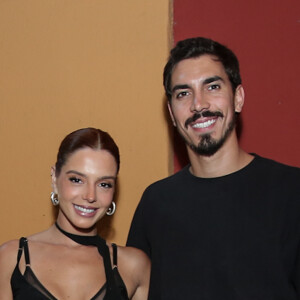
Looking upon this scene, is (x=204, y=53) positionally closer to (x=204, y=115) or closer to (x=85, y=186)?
(x=204, y=115)

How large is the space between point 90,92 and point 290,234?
1.17 m

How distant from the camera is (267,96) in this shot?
245 cm

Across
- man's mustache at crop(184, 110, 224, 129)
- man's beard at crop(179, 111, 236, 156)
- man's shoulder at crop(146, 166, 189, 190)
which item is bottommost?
man's shoulder at crop(146, 166, 189, 190)

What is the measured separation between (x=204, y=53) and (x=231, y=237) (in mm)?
715

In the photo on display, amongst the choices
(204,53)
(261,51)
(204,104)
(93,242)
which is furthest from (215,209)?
(261,51)

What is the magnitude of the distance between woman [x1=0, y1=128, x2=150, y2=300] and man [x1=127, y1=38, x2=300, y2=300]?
0.61ft

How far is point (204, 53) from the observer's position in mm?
2055

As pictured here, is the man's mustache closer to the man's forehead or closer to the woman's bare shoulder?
the man's forehead

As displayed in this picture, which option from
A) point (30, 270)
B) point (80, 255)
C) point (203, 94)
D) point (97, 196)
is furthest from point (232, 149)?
point (30, 270)

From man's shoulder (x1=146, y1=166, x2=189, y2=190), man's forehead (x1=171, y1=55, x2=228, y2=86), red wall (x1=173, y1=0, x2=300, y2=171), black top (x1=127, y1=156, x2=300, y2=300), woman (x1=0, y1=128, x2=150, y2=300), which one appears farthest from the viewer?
red wall (x1=173, y1=0, x2=300, y2=171)

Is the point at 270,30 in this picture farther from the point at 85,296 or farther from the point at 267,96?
the point at 85,296

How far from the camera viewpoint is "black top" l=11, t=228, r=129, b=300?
183 cm

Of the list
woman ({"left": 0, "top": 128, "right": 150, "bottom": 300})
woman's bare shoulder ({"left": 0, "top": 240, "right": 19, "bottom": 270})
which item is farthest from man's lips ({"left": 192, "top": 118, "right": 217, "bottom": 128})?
woman's bare shoulder ({"left": 0, "top": 240, "right": 19, "bottom": 270})

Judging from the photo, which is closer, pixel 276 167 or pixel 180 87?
pixel 276 167
